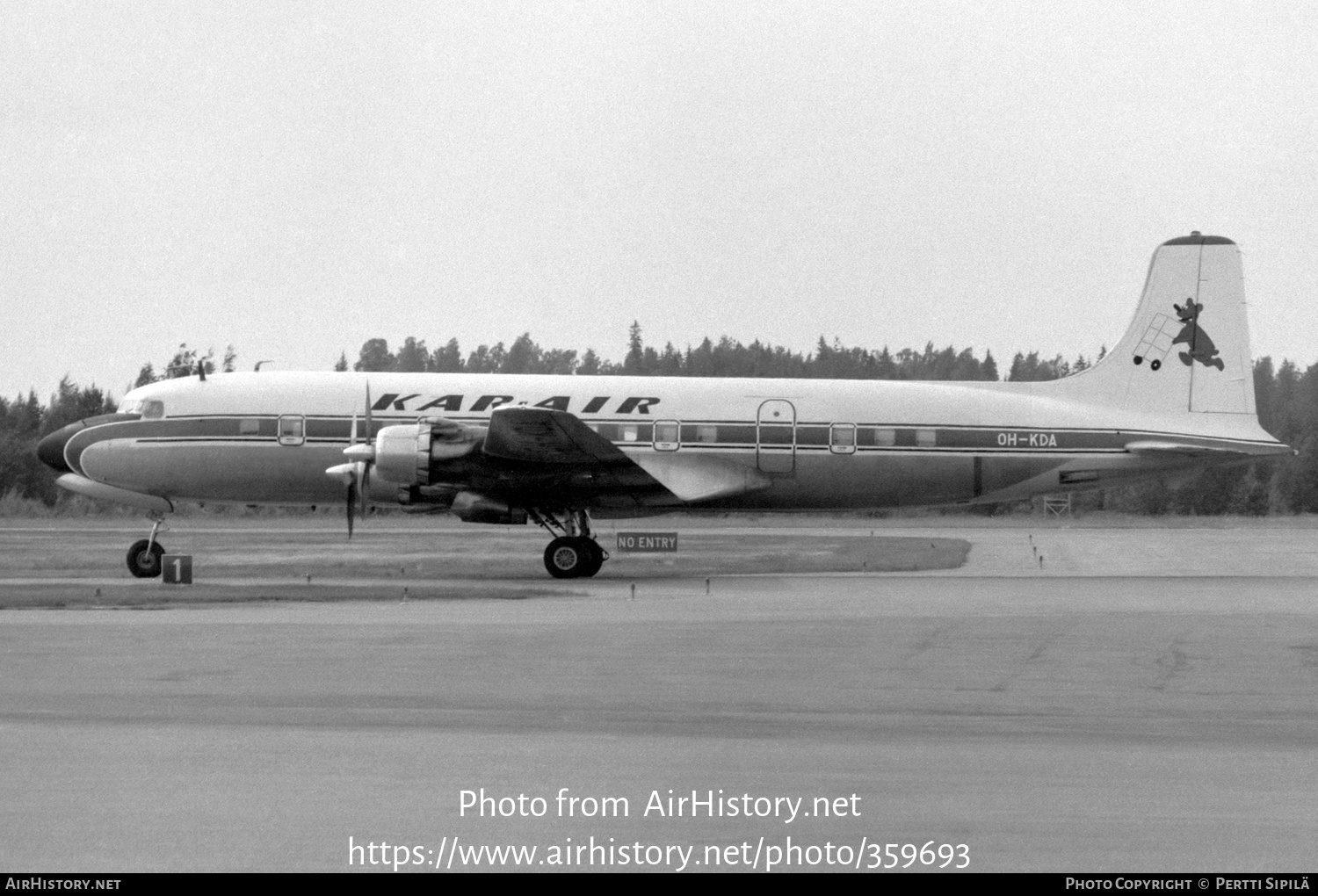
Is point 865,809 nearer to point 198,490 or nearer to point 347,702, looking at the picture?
point 347,702

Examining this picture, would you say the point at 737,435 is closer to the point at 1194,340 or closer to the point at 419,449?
the point at 419,449

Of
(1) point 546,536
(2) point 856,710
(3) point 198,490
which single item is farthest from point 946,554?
(2) point 856,710

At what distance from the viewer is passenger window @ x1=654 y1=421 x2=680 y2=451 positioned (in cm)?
2777

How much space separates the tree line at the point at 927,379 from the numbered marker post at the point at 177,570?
3467cm

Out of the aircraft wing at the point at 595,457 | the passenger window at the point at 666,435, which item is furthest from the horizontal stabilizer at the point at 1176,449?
the passenger window at the point at 666,435

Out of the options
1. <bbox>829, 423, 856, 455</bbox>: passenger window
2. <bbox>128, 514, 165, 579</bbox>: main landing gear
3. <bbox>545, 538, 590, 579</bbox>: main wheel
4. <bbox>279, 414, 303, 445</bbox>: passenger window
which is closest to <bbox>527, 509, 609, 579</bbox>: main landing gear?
<bbox>545, 538, 590, 579</bbox>: main wheel

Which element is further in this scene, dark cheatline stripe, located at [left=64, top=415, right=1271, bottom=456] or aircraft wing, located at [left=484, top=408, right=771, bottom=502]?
dark cheatline stripe, located at [left=64, top=415, right=1271, bottom=456]

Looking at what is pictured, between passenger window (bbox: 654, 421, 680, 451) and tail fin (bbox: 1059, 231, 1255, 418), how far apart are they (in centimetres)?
844

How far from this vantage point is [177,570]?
24.9 m

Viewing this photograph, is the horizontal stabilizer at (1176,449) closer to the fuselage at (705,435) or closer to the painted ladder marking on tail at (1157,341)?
the fuselage at (705,435)

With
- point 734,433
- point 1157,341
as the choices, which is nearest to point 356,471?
point 734,433

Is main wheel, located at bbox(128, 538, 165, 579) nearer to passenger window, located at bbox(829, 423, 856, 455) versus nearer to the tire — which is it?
the tire

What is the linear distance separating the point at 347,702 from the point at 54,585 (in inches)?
590
